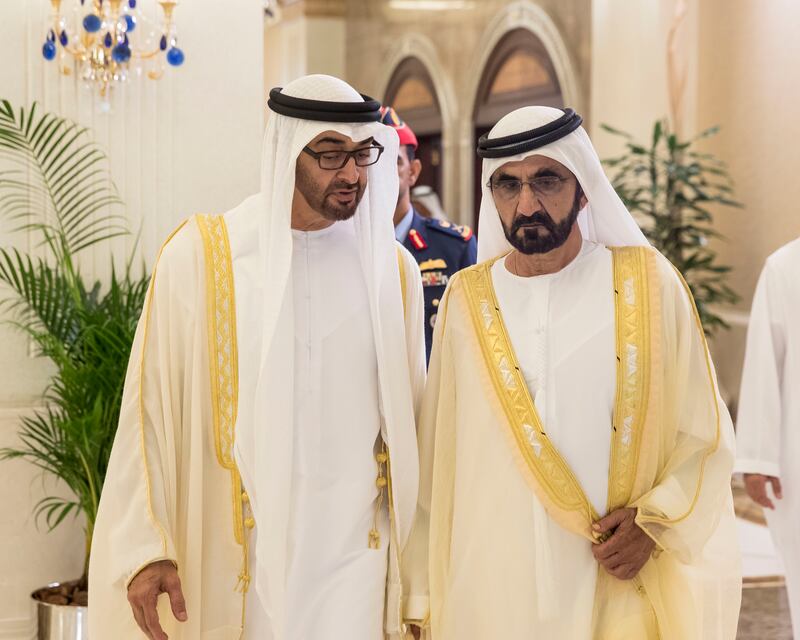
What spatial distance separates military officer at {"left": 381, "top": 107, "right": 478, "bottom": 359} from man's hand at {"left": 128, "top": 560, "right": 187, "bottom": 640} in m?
1.79

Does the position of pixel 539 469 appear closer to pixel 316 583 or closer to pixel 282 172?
pixel 316 583

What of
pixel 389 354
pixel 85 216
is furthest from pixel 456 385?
pixel 85 216

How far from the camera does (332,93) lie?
279 centimetres

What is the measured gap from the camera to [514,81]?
10.7 m

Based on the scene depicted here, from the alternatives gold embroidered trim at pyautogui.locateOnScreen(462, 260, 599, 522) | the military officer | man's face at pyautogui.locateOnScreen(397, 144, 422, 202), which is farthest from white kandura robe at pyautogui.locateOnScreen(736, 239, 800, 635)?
gold embroidered trim at pyautogui.locateOnScreen(462, 260, 599, 522)

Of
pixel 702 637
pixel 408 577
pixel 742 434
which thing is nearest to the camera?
pixel 702 637

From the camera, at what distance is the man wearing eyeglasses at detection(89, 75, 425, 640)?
272 centimetres

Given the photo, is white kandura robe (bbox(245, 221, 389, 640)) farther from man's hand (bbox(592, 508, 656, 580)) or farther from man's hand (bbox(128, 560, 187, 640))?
man's hand (bbox(592, 508, 656, 580))

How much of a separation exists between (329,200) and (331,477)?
626 mm

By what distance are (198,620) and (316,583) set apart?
0.29 metres

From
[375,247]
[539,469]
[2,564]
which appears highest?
[375,247]

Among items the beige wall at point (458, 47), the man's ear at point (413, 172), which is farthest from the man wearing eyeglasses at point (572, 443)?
the beige wall at point (458, 47)

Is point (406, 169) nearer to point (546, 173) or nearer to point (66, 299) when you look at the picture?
point (66, 299)

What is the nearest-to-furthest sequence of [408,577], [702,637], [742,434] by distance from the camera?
[702,637] → [408,577] → [742,434]
